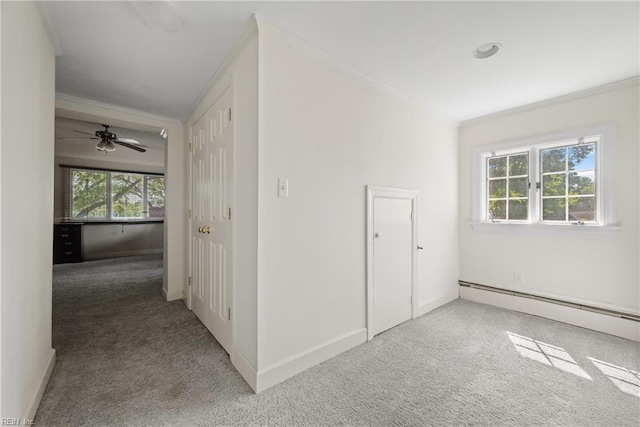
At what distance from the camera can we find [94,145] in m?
5.45

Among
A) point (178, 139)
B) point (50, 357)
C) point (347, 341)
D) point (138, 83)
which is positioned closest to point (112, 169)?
point (178, 139)

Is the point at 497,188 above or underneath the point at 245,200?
above

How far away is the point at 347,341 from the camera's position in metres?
2.15

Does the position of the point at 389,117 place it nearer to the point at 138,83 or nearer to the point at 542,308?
the point at 138,83

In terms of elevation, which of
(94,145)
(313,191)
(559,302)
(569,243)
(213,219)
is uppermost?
(94,145)

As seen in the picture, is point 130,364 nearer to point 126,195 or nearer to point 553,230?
point 553,230

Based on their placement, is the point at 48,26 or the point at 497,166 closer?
the point at 48,26

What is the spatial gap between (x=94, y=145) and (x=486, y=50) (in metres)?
6.93

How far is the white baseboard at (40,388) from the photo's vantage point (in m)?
1.38

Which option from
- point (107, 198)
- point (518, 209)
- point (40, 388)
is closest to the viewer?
point (40, 388)

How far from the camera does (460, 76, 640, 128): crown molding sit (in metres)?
2.41

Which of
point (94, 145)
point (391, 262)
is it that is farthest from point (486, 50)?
point (94, 145)

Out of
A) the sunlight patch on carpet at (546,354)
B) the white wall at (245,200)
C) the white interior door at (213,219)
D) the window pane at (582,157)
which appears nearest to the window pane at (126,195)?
the white interior door at (213,219)

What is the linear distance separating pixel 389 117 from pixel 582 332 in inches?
110
